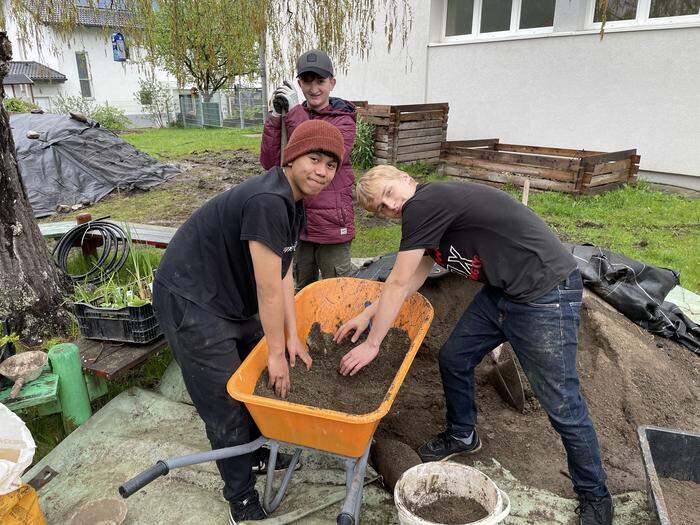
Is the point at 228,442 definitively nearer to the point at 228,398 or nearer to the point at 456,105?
the point at 228,398

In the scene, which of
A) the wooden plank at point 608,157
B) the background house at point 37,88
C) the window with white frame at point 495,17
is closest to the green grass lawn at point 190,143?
the window with white frame at point 495,17

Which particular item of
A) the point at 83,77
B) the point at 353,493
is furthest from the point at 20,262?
the point at 83,77

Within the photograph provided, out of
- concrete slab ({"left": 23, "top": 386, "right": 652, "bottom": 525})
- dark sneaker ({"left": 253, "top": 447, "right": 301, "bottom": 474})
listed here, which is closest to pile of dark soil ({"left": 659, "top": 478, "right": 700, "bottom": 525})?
concrete slab ({"left": 23, "top": 386, "right": 652, "bottom": 525})

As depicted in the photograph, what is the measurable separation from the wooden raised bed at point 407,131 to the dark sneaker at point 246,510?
6496 millimetres

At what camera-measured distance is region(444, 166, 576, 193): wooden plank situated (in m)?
6.67

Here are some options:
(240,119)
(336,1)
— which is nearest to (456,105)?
(336,1)

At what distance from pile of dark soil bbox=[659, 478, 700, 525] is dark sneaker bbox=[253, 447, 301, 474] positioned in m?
1.57

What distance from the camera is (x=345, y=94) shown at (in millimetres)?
10953

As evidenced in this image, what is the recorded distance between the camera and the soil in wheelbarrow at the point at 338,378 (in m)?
2.00

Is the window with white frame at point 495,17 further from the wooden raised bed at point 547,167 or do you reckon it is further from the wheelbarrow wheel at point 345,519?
the wheelbarrow wheel at point 345,519

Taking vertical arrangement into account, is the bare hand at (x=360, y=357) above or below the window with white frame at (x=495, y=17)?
below

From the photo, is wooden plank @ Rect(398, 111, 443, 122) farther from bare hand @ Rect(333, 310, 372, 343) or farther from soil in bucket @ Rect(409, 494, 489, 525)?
soil in bucket @ Rect(409, 494, 489, 525)

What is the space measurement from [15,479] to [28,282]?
1.77 m

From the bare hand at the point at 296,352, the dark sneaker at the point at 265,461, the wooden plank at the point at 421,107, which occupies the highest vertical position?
the wooden plank at the point at 421,107
